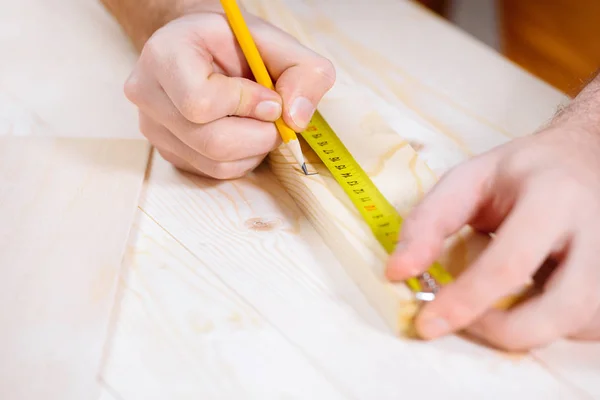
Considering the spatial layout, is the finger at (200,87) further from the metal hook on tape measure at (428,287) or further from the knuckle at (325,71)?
the metal hook on tape measure at (428,287)

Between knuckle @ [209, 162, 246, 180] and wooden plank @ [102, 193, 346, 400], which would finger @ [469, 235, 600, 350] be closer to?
wooden plank @ [102, 193, 346, 400]

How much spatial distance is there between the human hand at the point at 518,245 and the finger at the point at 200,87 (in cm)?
25

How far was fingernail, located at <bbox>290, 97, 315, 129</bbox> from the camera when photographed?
75cm

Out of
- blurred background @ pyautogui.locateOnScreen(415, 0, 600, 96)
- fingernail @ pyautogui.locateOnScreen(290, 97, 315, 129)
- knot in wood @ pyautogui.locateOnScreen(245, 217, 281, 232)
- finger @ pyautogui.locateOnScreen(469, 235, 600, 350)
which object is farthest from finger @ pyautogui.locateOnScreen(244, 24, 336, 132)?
blurred background @ pyautogui.locateOnScreen(415, 0, 600, 96)

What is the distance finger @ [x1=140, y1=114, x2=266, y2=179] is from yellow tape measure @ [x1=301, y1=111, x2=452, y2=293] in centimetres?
9

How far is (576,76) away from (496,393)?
1020 millimetres

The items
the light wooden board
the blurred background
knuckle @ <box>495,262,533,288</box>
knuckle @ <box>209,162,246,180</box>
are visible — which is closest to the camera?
knuckle @ <box>495,262,533,288</box>

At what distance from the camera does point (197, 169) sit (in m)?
0.81

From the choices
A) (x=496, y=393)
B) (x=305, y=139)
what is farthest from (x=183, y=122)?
(x=496, y=393)

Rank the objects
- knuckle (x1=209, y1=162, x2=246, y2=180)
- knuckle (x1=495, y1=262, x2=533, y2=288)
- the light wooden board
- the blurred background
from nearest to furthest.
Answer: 1. knuckle (x1=495, y1=262, x2=533, y2=288)
2. knuckle (x1=209, y1=162, x2=246, y2=180)
3. the light wooden board
4. the blurred background

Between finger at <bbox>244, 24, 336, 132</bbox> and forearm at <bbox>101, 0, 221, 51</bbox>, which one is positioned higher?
finger at <bbox>244, 24, 336, 132</bbox>

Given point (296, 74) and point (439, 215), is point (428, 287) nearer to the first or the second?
point (439, 215)

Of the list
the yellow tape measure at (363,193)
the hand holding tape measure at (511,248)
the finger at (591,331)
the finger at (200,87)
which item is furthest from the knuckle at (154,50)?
the finger at (591,331)

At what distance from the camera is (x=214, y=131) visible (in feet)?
2.45
